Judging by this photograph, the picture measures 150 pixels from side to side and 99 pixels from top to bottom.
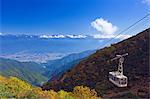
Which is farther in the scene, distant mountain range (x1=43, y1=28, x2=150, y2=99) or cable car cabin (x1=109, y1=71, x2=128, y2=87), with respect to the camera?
distant mountain range (x1=43, y1=28, x2=150, y2=99)

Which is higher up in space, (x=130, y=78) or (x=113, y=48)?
(x=113, y=48)

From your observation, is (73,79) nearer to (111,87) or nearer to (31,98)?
(111,87)

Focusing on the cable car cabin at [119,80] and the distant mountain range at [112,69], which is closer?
the cable car cabin at [119,80]

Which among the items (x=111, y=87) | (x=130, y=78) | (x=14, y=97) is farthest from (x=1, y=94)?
(x=130, y=78)

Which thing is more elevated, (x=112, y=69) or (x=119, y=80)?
(x=119, y=80)

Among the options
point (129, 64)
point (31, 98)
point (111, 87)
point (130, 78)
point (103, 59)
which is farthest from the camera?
point (103, 59)

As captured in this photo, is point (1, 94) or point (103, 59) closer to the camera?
point (1, 94)

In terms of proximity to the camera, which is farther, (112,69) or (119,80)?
(112,69)

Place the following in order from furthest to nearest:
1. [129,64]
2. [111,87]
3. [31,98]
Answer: [129,64] → [111,87] → [31,98]
